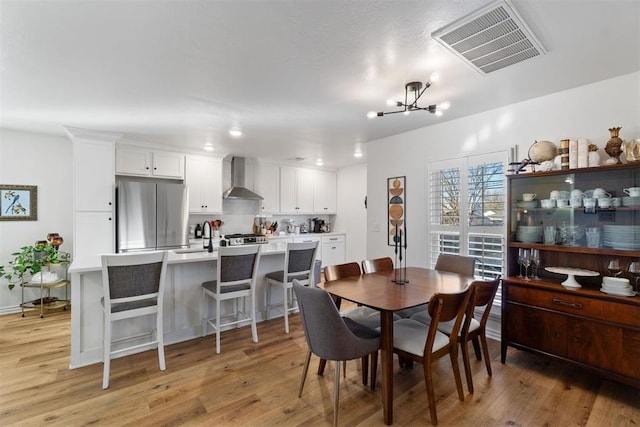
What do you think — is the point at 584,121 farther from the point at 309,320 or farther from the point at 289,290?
the point at 289,290

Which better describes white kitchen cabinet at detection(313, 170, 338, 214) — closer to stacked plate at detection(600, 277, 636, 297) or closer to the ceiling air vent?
the ceiling air vent

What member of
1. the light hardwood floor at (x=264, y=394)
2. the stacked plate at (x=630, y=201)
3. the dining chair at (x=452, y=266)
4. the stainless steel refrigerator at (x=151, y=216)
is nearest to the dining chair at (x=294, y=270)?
the light hardwood floor at (x=264, y=394)

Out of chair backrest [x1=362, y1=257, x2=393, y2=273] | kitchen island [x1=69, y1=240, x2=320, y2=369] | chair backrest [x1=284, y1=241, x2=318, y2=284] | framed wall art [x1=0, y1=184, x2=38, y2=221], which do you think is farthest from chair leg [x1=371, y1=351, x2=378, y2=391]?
framed wall art [x1=0, y1=184, x2=38, y2=221]

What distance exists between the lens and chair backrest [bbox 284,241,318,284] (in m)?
3.31

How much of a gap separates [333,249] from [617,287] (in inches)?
189

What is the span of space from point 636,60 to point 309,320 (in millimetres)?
2972

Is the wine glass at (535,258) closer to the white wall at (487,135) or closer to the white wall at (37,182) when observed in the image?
the white wall at (487,135)

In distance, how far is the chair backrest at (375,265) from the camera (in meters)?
2.95

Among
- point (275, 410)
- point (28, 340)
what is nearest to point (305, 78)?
point (275, 410)

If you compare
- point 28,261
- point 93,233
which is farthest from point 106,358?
point 28,261

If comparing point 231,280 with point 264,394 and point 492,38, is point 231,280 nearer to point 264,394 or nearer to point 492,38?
point 264,394

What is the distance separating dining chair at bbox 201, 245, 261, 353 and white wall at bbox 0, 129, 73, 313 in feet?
9.35

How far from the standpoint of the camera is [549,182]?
2.64 m

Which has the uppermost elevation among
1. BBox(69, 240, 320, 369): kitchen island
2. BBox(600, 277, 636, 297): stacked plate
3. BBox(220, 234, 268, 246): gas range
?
BBox(220, 234, 268, 246): gas range
